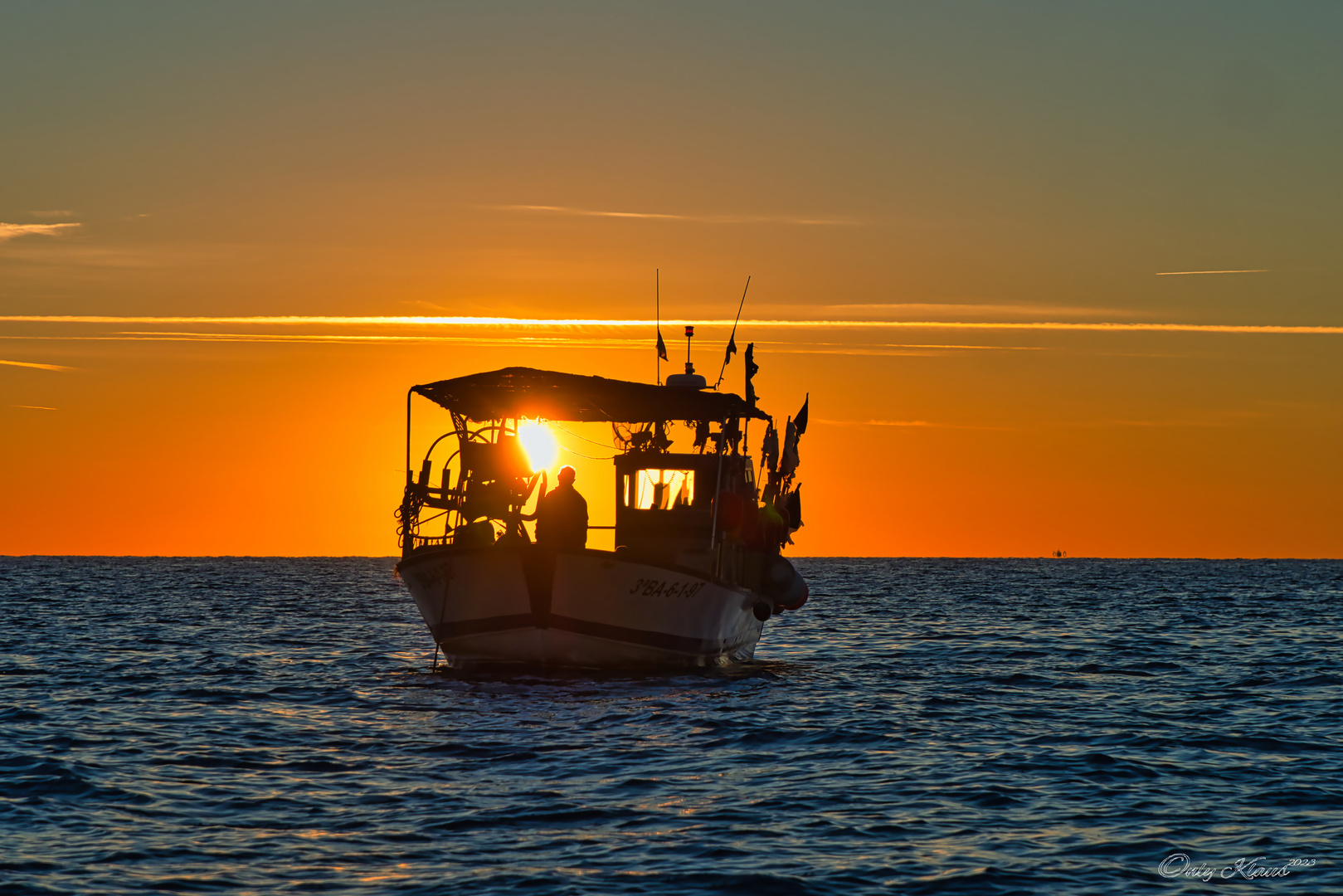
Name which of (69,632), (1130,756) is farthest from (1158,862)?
(69,632)

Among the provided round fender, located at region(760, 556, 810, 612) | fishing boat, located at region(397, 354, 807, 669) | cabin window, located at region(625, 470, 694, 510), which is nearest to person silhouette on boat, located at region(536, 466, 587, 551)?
fishing boat, located at region(397, 354, 807, 669)

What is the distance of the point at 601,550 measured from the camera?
21.5 meters

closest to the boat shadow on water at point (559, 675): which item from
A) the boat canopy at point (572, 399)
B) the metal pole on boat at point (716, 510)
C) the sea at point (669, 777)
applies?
the sea at point (669, 777)

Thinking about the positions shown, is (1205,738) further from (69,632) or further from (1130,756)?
(69,632)

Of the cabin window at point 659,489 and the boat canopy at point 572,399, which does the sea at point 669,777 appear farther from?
the boat canopy at point 572,399

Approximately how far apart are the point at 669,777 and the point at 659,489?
473 inches

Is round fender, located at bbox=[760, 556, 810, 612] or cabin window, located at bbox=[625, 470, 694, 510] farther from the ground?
cabin window, located at bbox=[625, 470, 694, 510]

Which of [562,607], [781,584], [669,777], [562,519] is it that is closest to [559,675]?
[562,607]

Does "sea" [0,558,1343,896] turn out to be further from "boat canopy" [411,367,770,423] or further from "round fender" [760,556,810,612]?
"boat canopy" [411,367,770,423]

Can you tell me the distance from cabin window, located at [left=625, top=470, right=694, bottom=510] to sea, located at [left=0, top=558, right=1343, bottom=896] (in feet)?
11.3

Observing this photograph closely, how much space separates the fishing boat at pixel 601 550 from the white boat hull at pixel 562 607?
0.02 metres

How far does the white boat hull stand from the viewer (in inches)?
846

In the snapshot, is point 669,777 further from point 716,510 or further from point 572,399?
point 572,399

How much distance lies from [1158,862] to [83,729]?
1283 cm
